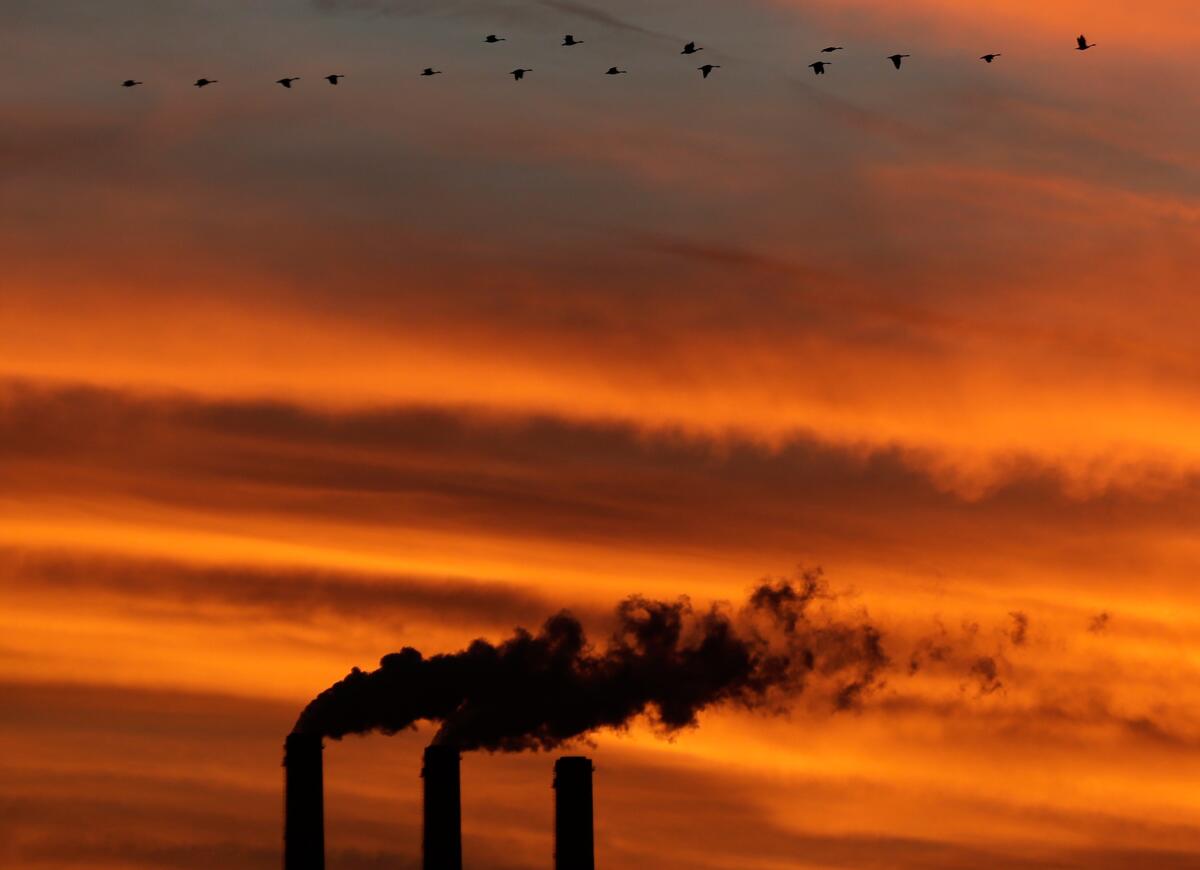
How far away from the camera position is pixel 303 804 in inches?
3071

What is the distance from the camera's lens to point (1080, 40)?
51.8 m

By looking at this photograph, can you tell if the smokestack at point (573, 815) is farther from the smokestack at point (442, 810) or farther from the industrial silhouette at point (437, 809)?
the smokestack at point (442, 810)

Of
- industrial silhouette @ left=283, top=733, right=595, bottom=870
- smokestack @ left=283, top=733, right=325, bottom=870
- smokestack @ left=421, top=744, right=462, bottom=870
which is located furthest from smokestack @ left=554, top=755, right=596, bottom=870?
smokestack @ left=283, top=733, right=325, bottom=870

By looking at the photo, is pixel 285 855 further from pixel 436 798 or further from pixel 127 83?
pixel 127 83

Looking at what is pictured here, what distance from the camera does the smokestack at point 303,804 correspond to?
77.1m

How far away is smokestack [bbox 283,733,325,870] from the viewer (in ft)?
253

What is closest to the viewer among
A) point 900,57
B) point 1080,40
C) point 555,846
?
point 1080,40

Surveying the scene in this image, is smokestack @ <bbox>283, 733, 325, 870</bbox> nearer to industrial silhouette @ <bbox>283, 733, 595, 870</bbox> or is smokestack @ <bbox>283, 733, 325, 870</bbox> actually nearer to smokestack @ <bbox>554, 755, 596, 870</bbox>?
industrial silhouette @ <bbox>283, 733, 595, 870</bbox>

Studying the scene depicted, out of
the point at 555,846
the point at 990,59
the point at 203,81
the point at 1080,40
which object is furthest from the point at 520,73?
the point at 555,846

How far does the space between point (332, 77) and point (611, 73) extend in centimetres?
782

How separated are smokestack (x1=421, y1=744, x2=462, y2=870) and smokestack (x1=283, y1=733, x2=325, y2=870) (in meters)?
3.48

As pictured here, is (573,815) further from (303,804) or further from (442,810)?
(303,804)

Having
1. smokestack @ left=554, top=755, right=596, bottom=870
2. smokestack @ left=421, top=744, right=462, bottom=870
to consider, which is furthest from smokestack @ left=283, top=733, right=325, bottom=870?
smokestack @ left=554, top=755, right=596, bottom=870

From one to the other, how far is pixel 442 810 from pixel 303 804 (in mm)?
4631
